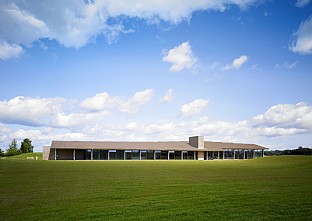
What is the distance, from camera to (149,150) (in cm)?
6856

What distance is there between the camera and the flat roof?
64625 millimetres

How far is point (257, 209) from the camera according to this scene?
9.45 meters

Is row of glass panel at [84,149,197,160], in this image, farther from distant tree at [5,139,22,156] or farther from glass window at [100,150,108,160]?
distant tree at [5,139,22,156]

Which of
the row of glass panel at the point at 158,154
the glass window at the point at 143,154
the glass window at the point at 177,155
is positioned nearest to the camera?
the row of glass panel at the point at 158,154

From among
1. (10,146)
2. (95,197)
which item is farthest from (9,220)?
(10,146)

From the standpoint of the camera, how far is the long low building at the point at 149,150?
6420cm

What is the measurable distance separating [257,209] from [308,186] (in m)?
5.85

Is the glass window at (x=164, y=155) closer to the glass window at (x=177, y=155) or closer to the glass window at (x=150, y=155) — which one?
the glass window at (x=177, y=155)

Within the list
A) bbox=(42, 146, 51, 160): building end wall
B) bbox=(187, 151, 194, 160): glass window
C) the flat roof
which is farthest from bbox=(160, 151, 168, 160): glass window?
bbox=(42, 146, 51, 160): building end wall

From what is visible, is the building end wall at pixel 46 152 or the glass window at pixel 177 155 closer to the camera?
the building end wall at pixel 46 152

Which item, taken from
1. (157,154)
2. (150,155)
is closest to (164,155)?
(157,154)

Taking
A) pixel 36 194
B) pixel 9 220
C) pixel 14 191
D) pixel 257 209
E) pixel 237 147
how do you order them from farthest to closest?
pixel 237 147 → pixel 14 191 → pixel 36 194 → pixel 257 209 → pixel 9 220

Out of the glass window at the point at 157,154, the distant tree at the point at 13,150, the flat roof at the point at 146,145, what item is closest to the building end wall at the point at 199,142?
the flat roof at the point at 146,145

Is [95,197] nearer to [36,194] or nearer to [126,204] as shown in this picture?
[126,204]
